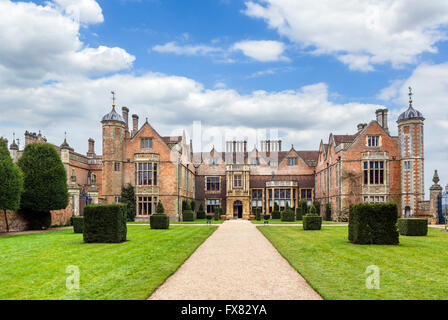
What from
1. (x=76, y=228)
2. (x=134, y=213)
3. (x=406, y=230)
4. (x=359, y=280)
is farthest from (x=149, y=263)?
(x=134, y=213)

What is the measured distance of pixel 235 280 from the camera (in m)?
8.32

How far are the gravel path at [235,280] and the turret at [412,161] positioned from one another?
25.8 metres

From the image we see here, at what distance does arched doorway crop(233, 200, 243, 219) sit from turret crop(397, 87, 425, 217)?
19.3 m

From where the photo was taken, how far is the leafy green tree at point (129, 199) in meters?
35.5

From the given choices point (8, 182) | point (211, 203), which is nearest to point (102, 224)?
point (8, 182)

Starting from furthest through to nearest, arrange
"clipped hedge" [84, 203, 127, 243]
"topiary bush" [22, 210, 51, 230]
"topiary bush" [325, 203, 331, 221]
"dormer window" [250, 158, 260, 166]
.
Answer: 1. "dormer window" [250, 158, 260, 166]
2. "topiary bush" [325, 203, 331, 221]
3. "topiary bush" [22, 210, 51, 230]
4. "clipped hedge" [84, 203, 127, 243]

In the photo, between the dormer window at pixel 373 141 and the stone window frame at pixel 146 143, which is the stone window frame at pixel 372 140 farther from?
the stone window frame at pixel 146 143

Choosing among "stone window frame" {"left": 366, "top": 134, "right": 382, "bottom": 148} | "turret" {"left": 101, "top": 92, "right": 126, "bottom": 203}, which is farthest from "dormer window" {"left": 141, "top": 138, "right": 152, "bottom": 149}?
"stone window frame" {"left": 366, "top": 134, "right": 382, "bottom": 148}

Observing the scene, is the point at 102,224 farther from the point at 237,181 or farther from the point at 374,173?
the point at 237,181

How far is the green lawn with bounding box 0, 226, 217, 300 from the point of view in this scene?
7160 millimetres

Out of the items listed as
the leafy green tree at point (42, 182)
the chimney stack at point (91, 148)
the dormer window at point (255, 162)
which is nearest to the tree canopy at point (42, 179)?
the leafy green tree at point (42, 182)

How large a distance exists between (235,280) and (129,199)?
95.3 ft

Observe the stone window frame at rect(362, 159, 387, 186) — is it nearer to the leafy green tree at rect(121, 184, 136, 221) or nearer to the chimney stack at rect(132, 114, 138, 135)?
the leafy green tree at rect(121, 184, 136, 221)

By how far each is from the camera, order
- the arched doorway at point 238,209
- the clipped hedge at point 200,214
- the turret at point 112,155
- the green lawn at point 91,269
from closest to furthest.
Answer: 1. the green lawn at point 91,269
2. the turret at point 112,155
3. the clipped hedge at point 200,214
4. the arched doorway at point 238,209
